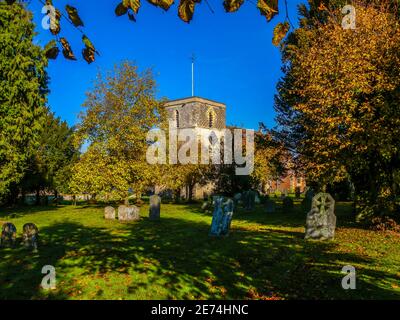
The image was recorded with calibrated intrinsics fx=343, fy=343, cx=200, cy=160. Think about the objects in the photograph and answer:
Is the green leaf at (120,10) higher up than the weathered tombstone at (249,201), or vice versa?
the green leaf at (120,10)

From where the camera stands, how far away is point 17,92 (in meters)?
23.3

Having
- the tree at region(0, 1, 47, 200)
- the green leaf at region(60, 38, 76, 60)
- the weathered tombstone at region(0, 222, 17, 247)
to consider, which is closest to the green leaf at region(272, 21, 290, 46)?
the green leaf at region(60, 38, 76, 60)

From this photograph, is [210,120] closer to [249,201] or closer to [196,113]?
[196,113]

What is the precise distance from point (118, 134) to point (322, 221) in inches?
769

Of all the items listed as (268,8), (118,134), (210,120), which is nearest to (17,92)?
(118,134)

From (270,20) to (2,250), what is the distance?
41.5ft

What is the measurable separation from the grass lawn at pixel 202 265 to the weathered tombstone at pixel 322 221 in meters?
0.56

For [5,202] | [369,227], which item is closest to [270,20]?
[369,227]

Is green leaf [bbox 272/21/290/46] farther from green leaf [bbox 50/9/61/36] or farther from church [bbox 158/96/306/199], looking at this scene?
church [bbox 158/96/306/199]

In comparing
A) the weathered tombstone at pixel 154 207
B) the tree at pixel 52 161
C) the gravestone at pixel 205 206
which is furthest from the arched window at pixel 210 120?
the weathered tombstone at pixel 154 207

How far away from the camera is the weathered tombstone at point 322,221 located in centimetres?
1364

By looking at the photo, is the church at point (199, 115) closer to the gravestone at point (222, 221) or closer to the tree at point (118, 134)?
the tree at point (118, 134)

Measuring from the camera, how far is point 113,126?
29.0m

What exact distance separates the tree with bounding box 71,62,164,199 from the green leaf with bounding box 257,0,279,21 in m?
25.3
